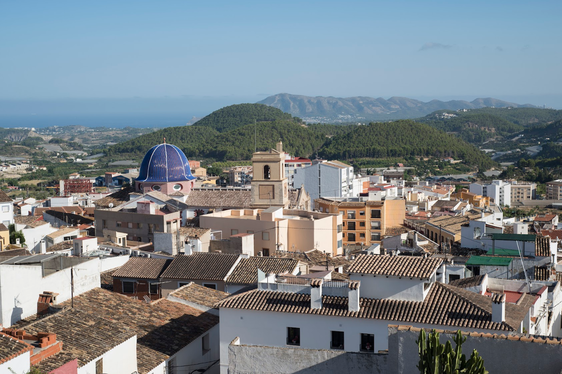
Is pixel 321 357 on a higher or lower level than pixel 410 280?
lower

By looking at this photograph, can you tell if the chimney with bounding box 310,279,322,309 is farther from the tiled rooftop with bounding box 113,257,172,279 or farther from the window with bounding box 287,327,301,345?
the tiled rooftop with bounding box 113,257,172,279

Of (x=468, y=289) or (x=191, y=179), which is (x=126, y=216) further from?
(x=468, y=289)

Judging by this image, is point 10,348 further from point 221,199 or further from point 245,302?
point 221,199

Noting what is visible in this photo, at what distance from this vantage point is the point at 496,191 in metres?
82.5

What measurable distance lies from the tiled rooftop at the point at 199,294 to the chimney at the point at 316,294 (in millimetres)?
4810

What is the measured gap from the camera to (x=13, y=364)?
36.4ft

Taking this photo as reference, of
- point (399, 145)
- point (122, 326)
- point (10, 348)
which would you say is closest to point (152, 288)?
point (122, 326)

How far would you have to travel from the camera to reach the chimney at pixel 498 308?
12.3 m

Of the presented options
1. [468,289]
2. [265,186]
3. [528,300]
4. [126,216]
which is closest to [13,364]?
[468,289]

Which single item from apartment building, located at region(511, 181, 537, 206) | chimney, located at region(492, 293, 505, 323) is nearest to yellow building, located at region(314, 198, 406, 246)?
chimney, located at region(492, 293, 505, 323)

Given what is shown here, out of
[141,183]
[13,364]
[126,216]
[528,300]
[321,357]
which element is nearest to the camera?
[13,364]

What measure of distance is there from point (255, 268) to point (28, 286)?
6109mm

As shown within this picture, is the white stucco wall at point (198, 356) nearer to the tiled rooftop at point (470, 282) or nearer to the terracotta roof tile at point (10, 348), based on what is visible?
the terracotta roof tile at point (10, 348)

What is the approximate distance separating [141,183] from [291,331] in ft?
103
